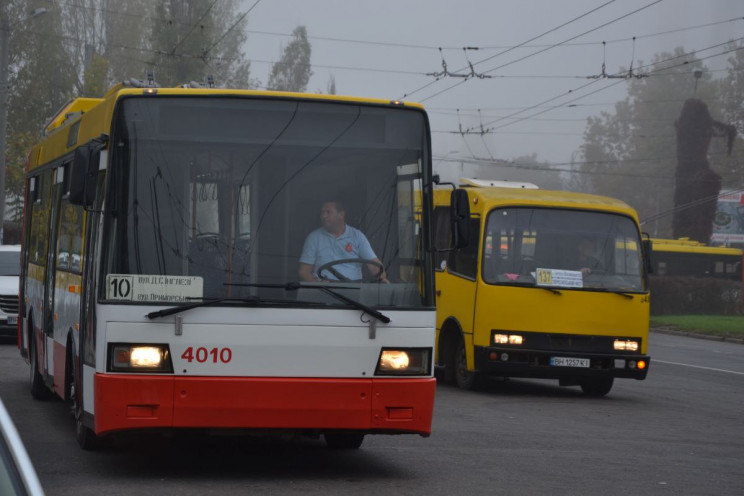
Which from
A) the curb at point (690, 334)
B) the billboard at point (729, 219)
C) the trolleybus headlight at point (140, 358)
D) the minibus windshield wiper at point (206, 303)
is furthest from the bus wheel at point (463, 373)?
the billboard at point (729, 219)

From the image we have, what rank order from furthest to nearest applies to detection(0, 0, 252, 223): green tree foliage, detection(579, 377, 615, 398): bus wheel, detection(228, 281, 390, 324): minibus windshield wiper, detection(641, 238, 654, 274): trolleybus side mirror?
detection(0, 0, 252, 223): green tree foliage → detection(579, 377, 615, 398): bus wheel → detection(641, 238, 654, 274): trolleybus side mirror → detection(228, 281, 390, 324): minibus windshield wiper

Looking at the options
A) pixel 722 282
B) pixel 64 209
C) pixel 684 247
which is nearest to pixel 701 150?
pixel 684 247

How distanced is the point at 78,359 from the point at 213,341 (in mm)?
1757

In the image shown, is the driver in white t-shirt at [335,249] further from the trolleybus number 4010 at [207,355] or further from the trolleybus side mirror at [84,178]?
the trolleybus side mirror at [84,178]

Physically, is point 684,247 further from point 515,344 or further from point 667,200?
point 667,200

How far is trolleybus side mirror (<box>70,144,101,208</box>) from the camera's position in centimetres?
899

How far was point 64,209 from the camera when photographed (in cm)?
1187

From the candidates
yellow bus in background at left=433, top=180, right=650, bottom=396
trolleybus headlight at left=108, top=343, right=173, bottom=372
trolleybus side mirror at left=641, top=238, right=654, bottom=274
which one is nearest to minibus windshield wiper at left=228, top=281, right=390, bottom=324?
trolleybus headlight at left=108, top=343, right=173, bottom=372

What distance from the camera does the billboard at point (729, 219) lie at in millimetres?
79688

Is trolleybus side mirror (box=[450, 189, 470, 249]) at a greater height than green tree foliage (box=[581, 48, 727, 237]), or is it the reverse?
green tree foliage (box=[581, 48, 727, 237])

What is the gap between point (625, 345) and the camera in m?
16.7

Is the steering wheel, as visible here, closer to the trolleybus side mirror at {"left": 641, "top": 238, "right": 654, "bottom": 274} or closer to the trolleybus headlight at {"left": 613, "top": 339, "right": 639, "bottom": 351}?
the trolleybus headlight at {"left": 613, "top": 339, "right": 639, "bottom": 351}

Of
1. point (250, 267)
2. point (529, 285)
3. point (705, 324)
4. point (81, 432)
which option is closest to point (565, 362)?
point (529, 285)

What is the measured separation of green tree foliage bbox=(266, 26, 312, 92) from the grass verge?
195ft
